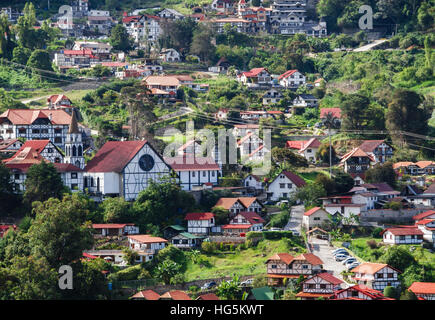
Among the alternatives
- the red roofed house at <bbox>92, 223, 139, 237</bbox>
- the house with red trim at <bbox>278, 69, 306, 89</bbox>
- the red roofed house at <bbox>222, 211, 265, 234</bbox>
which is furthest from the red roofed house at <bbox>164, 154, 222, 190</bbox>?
the house with red trim at <bbox>278, 69, 306, 89</bbox>

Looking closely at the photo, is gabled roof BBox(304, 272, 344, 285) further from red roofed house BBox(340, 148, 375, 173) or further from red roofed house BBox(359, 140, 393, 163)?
red roofed house BBox(359, 140, 393, 163)

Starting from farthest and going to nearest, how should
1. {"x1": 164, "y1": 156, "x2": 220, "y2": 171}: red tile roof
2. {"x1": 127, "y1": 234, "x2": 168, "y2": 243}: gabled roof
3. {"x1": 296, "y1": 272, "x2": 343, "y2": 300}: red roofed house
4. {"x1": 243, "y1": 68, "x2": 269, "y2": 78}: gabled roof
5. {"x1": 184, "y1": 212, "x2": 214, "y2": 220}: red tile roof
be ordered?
1. {"x1": 243, "y1": 68, "x2": 269, "y2": 78}: gabled roof
2. {"x1": 164, "y1": 156, "x2": 220, "y2": 171}: red tile roof
3. {"x1": 184, "y1": 212, "x2": 214, "y2": 220}: red tile roof
4. {"x1": 127, "y1": 234, "x2": 168, "y2": 243}: gabled roof
5. {"x1": 296, "y1": 272, "x2": 343, "y2": 300}: red roofed house

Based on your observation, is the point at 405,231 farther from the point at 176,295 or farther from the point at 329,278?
the point at 176,295

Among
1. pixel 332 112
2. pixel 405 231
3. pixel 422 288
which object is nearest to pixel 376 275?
pixel 422 288

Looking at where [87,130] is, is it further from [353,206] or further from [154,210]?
[353,206]

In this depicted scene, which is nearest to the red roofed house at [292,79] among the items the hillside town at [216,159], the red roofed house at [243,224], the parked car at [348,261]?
the hillside town at [216,159]
